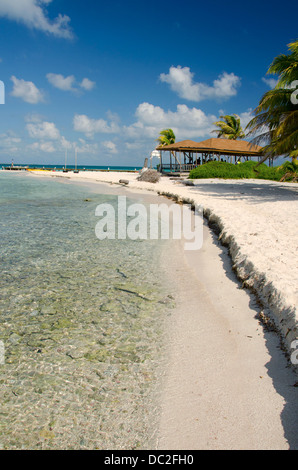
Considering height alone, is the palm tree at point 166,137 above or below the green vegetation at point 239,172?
above

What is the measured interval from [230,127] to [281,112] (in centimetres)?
2906

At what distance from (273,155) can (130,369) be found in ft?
54.8

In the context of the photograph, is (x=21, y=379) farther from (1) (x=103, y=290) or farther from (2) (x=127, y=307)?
(1) (x=103, y=290)

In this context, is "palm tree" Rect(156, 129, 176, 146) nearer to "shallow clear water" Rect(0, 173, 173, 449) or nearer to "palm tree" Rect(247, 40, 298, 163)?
"palm tree" Rect(247, 40, 298, 163)

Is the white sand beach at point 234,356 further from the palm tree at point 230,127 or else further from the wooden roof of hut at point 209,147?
the palm tree at point 230,127

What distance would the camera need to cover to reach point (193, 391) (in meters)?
2.54

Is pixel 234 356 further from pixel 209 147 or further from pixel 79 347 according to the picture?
pixel 209 147

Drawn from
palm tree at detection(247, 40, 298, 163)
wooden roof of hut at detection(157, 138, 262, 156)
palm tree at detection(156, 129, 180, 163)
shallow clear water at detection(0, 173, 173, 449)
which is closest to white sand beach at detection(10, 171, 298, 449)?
shallow clear water at detection(0, 173, 173, 449)

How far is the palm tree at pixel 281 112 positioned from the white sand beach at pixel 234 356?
1093cm

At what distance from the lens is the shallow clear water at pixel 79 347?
7.18 ft

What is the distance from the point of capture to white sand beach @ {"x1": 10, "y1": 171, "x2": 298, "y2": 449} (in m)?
2.15

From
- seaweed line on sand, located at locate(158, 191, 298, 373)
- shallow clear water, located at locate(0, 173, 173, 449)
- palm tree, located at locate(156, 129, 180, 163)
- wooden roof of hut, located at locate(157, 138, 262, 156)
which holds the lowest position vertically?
shallow clear water, located at locate(0, 173, 173, 449)

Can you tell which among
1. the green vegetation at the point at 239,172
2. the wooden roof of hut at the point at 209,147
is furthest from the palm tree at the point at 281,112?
the wooden roof of hut at the point at 209,147

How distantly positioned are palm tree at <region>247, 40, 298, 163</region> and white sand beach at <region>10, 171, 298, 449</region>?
10.9 metres
